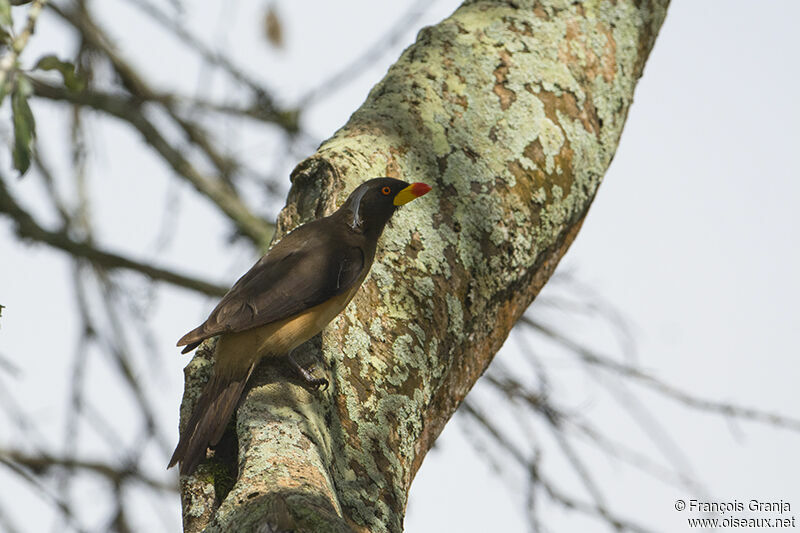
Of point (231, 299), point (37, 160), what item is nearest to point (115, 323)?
point (37, 160)

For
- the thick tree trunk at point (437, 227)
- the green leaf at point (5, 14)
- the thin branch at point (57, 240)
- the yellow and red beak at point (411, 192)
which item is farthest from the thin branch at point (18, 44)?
the thin branch at point (57, 240)

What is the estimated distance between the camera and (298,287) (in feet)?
9.55

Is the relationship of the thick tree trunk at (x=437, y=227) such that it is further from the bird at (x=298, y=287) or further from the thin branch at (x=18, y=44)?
the thin branch at (x=18, y=44)

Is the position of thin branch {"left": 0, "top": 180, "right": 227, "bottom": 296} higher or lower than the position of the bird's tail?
higher

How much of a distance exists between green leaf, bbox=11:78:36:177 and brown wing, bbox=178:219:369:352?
1076mm

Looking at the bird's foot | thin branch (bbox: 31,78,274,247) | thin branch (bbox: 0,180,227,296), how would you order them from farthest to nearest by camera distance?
thin branch (bbox: 31,78,274,247) → thin branch (bbox: 0,180,227,296) → the bird's foot

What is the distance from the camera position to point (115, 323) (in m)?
4.53

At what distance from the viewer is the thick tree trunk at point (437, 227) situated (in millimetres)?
2170

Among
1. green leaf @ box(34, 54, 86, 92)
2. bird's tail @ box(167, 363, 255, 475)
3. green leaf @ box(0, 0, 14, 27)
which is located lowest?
bird's tail @ box(167, 363, 255, 475)

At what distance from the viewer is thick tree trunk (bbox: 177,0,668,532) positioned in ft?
7.12

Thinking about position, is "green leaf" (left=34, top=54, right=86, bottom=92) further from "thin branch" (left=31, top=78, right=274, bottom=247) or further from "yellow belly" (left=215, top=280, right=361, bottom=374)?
"thin branch" (left=31, top=78, right=274, bottom=247)

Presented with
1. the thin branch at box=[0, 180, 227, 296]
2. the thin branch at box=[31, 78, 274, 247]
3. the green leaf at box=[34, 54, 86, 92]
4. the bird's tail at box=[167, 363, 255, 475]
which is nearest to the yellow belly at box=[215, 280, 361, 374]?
the bird's tail at box=[167, 363, 255, 475]

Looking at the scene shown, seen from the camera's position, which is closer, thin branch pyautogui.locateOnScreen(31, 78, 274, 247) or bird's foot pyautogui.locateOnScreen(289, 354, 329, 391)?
bird's foot pyautogui.locateOnScreen(289, 354, 329, 391)

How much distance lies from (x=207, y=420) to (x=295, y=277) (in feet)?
2.39
